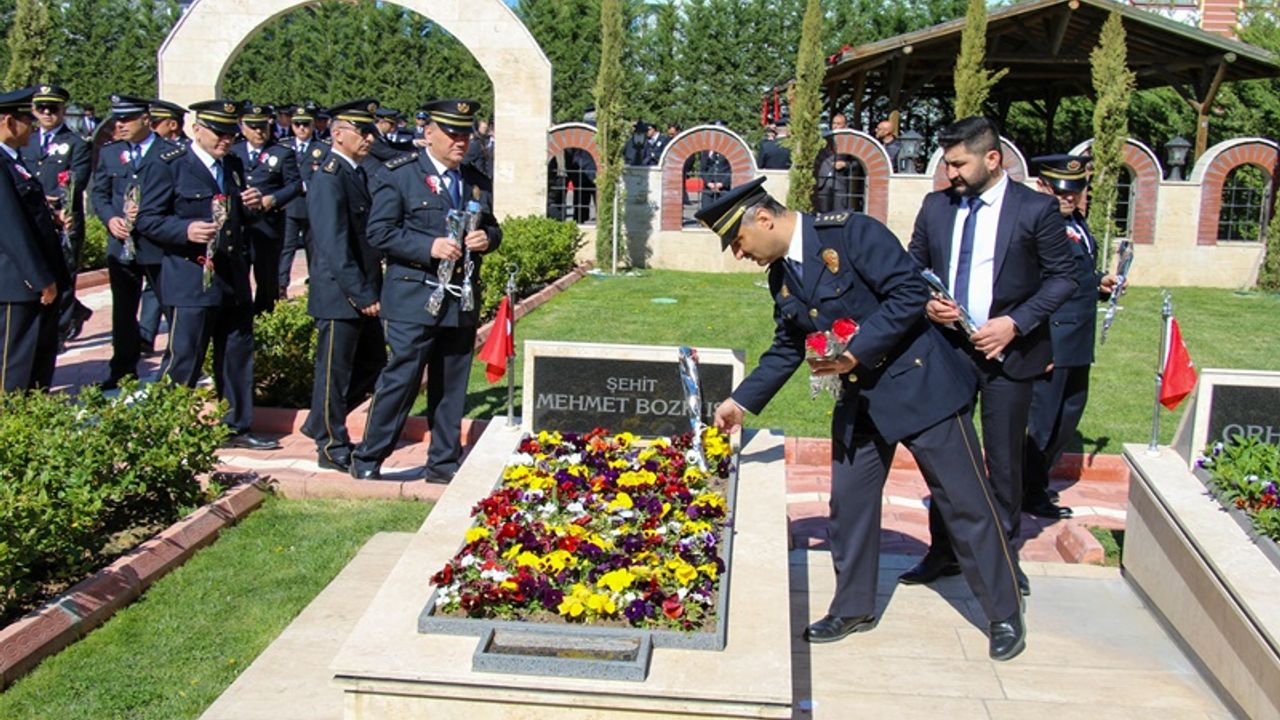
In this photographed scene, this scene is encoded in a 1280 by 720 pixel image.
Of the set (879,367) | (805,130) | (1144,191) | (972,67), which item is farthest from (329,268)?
(1144,191)

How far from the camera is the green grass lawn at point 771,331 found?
30.5 ft

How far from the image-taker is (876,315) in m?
4.86

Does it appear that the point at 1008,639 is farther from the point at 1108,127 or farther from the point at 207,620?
the point at 1108,127

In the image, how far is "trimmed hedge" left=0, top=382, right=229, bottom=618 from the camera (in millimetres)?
5160

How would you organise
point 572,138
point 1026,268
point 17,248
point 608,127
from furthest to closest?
point 572,138 < point 608,127 < point 17,248 < point 1026,268

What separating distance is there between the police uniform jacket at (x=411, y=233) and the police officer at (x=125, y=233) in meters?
2.13

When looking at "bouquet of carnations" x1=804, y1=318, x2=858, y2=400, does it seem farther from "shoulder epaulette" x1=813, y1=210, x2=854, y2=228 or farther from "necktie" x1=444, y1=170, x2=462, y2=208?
"necktie" x1=444, y1=170, x2=462, y2=208

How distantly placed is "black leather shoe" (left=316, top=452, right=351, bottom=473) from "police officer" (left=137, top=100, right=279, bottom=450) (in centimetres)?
67

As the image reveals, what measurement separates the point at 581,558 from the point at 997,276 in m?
2.23

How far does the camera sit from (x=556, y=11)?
105ft

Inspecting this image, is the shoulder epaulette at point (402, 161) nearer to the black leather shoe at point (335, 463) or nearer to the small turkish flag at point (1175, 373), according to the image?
the black leather shoe at point (335, 463)

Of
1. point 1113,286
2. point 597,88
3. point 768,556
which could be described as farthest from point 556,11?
point 768,556

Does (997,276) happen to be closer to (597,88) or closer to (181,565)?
(181,565)

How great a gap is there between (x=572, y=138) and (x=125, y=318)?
10043 millimetres
